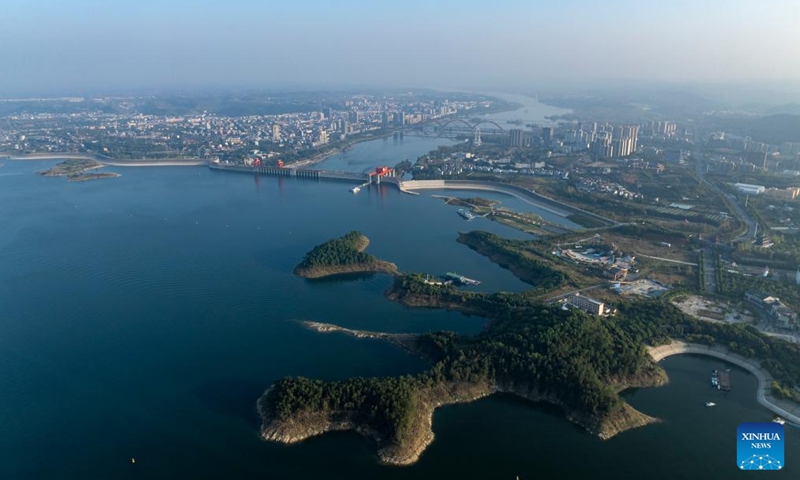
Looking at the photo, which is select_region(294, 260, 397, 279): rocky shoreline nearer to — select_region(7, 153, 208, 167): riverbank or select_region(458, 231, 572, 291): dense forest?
select_region(458, 231, 572, 291): dense forest


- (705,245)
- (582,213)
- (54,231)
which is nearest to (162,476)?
(54,231)

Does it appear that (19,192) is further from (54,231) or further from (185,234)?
(185,234)

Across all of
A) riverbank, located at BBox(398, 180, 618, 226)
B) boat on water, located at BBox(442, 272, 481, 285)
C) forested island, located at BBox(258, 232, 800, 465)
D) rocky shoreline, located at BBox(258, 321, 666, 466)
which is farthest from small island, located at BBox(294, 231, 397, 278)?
riverbank, located at BBox(398, 180, 618, 226)

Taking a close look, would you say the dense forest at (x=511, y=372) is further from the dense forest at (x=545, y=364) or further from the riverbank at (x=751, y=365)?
the riverbank at (x=751, y=365)

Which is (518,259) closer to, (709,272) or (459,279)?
(459,279)

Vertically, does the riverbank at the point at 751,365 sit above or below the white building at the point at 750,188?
below

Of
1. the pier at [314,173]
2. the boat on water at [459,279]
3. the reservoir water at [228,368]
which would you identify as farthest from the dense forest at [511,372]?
the pier at [314,173]
